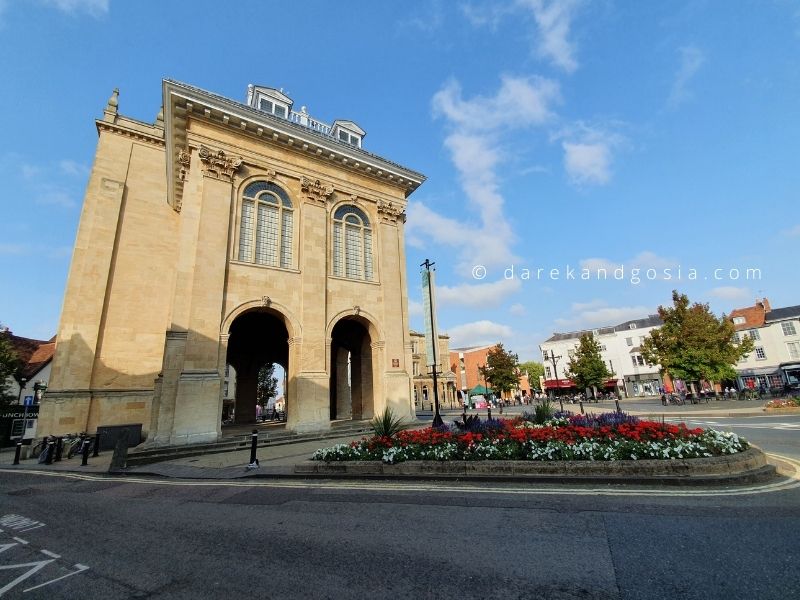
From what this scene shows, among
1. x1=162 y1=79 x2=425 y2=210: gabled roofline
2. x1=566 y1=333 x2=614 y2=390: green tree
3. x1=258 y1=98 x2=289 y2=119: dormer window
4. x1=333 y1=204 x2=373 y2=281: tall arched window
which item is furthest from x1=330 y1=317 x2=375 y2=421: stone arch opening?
x1=566 y1=333 x2=614 y2=390: green tree

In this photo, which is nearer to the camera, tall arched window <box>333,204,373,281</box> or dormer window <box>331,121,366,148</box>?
tall arched window <box>333,204,373,281</box>

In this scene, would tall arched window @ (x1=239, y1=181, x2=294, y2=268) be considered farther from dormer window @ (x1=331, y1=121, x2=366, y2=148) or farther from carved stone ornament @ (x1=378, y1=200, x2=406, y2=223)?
dormer window @ (x1=331, y1=121, x2=366, y2=148)

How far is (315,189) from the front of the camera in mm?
19594

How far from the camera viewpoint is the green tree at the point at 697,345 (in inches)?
1178

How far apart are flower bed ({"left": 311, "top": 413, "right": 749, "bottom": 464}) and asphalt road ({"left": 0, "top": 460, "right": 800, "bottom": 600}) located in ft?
3.03

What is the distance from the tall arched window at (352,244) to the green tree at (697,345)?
1115 inches

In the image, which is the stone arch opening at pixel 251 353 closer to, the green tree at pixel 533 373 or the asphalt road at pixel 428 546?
the asphalt road at pixel 428 546

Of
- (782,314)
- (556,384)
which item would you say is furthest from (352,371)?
(782,314)

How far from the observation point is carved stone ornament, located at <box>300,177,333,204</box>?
1932 cm

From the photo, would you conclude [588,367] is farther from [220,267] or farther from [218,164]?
[218,164]

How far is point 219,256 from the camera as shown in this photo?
53.2ft

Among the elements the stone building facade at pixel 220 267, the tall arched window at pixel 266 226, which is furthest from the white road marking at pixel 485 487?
Answer: the tall arched window at pixel 266 226

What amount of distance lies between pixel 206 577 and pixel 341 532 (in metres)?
1.66

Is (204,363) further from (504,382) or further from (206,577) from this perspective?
(504,382)
